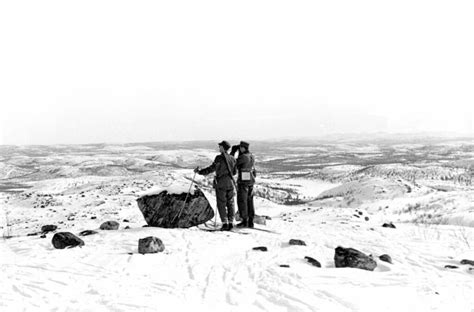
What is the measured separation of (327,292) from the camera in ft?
18.7

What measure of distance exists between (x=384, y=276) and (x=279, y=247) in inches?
117

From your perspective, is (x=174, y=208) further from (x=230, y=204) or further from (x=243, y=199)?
(x=243, y=199)

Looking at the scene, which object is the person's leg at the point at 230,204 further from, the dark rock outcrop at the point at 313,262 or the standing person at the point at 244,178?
the dark rock outcrop at the point at 313,262

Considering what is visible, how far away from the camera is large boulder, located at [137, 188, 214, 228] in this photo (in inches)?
444

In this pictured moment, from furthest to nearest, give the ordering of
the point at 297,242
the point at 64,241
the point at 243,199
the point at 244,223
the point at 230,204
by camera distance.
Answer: the point at 244,223
the point at 243,199
the point at 230,204
the point at 297,242
the point at 64,241

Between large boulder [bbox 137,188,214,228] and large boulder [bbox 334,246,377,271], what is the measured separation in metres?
5.27

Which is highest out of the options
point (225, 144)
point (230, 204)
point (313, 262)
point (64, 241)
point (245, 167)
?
point (225, 144)

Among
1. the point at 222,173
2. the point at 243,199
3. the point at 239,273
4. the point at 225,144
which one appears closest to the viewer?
the point at 239,273

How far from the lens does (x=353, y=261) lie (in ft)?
23.6

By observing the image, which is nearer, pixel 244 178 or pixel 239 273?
pixel 239 273

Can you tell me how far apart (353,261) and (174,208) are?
5957mm

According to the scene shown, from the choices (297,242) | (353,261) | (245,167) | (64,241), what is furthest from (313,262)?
(64,241)

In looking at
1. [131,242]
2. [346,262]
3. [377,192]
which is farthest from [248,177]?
[377,192]

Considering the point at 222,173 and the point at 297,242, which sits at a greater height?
the point at 222,173
